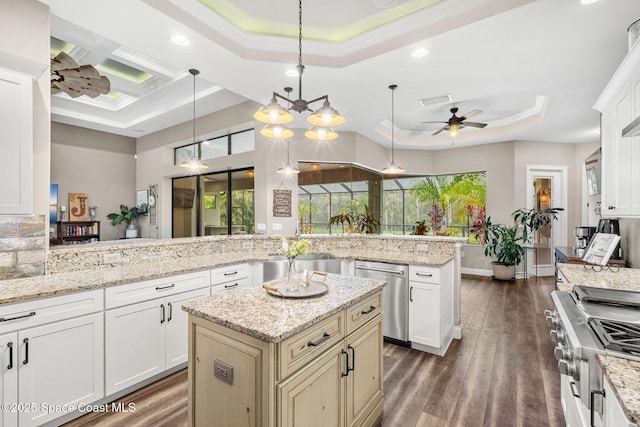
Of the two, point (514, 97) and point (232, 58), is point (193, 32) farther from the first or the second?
point (514, 97)

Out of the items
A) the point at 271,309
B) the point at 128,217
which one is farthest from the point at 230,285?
the point at 128,217

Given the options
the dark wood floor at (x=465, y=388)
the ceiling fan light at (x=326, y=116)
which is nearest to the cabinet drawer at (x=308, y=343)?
the dark wood floor at (x=465, y=388)

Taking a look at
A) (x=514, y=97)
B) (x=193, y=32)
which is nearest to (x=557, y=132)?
(x=514, y=97)

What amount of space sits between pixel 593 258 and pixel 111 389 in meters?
4.20

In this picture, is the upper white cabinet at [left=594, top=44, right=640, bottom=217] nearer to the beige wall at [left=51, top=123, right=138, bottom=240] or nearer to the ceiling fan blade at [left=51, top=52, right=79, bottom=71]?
the ceiling fan blade at [left=51, top=52, right=79, bottom=71]

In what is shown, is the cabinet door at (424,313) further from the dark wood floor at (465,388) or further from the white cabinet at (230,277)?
the white cabinet at (230,277)

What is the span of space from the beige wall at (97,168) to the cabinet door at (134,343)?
5.01 meters

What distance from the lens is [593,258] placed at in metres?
2.69

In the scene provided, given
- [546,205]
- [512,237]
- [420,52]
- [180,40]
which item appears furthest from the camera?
[546,205]

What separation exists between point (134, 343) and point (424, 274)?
2687 millimetres

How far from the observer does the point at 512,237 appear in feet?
19.5

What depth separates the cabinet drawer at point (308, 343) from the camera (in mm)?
1296

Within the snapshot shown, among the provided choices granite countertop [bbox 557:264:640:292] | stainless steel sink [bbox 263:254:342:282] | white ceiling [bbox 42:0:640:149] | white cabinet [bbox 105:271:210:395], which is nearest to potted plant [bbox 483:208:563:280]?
white ceiling [bbox 42:0:640:149]

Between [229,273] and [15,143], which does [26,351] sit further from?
[229,273]
